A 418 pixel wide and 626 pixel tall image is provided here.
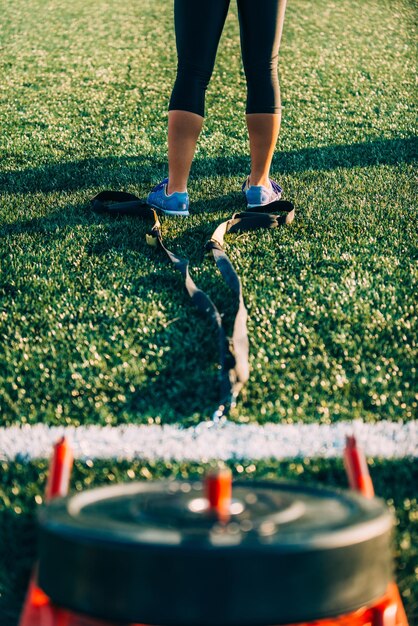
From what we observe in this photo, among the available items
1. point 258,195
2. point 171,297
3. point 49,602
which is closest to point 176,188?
point 258,195

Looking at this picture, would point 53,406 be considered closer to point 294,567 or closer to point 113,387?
point 113,387

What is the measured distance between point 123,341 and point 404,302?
0.98 metres

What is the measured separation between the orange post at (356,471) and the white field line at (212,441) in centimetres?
34

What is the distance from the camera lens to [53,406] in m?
2.04

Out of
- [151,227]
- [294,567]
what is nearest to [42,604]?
[294,567]

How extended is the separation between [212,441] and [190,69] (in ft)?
6.09

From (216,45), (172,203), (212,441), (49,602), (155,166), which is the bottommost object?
(155,166)

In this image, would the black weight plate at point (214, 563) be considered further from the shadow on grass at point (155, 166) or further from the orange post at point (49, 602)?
the shadow on grass at point (155, 166)

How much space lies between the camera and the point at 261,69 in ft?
10.6

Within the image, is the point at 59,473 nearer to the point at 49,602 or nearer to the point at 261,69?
the point at 49,602

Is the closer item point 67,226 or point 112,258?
point 112,258

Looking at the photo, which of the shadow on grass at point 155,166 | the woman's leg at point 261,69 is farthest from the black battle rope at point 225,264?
the shadow on grass at point 155,166

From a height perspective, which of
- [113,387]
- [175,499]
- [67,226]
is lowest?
[67,226]

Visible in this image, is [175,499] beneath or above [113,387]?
above
